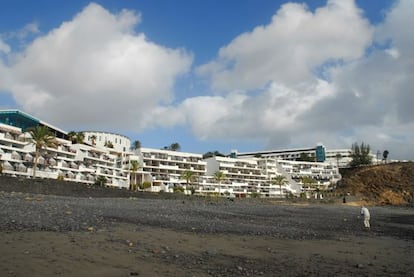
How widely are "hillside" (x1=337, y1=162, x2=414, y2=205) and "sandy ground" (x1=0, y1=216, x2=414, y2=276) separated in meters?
108

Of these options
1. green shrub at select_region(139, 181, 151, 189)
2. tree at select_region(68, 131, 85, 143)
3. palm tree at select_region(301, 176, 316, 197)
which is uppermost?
tree at select_region(68, 131, 85, 143)

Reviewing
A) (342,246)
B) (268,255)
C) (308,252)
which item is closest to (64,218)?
(268,255)

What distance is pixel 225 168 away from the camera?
5566 inches

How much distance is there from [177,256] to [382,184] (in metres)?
128

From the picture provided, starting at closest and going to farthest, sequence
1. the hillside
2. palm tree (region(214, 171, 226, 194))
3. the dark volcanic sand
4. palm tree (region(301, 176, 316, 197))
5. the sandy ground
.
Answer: the sandy ground
the dark volcanic sand
the hillside
palm tree (region(214, 171, 226, 194))
palm tree (region(301, 176, 316, 197))

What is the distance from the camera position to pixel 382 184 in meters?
124

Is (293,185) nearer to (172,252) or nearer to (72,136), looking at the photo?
(72,136)

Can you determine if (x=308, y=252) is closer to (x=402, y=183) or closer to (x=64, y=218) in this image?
(x=64, y=218)

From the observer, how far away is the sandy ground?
8.61 metres

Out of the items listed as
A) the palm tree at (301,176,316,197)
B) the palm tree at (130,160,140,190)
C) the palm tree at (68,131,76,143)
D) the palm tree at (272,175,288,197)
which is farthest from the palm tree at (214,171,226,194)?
the palm tree at (68,131,76,143)

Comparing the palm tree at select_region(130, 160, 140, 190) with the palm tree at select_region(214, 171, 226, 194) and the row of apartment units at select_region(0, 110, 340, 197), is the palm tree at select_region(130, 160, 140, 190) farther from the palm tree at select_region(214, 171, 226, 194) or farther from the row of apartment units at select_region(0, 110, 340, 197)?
the palm tree at select_region(214, 171, 226, 194)

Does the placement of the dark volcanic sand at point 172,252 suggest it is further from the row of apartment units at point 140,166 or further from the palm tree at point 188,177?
the palm tree at point 188,177

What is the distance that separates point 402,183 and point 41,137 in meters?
108

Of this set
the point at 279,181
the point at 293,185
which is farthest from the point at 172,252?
the point at 293,185
